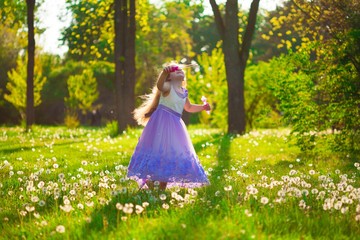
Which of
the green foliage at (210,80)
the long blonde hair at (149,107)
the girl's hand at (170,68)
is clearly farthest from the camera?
the green foliage at (210,80)

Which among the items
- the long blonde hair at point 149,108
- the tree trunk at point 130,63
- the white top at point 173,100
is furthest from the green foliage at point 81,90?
the white top at point 173,100

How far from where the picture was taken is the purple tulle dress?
21.7 ft

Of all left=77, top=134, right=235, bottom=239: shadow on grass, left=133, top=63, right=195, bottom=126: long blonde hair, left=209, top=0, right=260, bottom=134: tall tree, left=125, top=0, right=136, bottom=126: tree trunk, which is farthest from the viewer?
left=125, top=0, right=136, bottom=126: tree trunk

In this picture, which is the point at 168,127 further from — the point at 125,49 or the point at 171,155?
the point at 125,49

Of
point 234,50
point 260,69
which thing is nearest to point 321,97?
point 234,50

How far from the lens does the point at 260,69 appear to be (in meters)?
23.7

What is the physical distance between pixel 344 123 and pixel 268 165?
228 cm

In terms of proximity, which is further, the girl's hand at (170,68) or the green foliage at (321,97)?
the green foliage at (321,97)

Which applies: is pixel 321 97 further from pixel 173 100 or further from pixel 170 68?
pixel 170 68

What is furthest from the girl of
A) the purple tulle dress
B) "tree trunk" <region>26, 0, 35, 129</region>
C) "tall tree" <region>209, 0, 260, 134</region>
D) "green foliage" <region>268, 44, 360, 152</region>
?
"tree trunk" <region>26, 0, 35, 129</region>

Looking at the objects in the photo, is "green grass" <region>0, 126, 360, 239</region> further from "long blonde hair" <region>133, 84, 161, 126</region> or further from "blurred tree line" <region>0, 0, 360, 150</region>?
"blurred tree line" <region>0, 0, 360, 150</region>

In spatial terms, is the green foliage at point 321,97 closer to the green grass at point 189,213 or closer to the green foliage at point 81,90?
the green grass at point 189,213

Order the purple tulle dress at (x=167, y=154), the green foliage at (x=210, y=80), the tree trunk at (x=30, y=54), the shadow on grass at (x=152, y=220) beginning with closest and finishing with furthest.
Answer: the shadow on grass at (x=152, y=220) → the purple tulle dress at (x=167, y=154) → the tree trunk at (x=30, y=54) → the green foliage at (x=210, y=80)

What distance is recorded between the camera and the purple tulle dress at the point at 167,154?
661 centimetres
